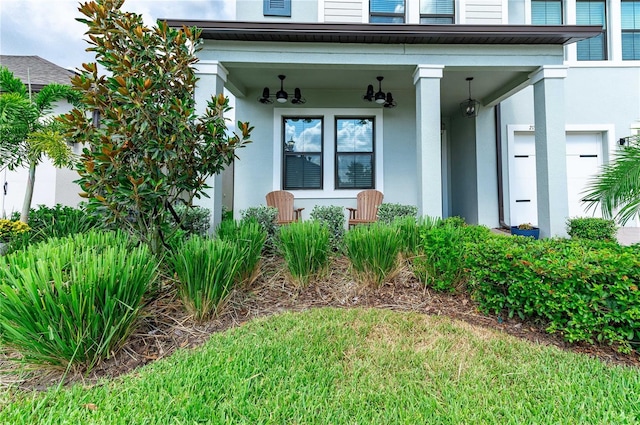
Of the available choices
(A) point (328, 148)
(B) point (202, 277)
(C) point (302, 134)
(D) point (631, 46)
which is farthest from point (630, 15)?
(B) point (202, 277)

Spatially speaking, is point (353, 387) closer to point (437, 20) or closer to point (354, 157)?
point (354, 157)

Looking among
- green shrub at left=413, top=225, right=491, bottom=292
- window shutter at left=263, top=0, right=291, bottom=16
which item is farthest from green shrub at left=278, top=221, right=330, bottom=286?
window shutter at left=263, top=0, right=291, bottom=16

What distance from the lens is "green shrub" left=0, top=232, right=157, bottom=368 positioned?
1.63 meters

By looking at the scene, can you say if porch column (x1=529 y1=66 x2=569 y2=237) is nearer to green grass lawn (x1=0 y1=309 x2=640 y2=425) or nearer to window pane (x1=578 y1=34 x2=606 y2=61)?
window pane (x1=578 y1=34 x2=606 y2=61)

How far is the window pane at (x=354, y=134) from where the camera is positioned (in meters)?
6.49

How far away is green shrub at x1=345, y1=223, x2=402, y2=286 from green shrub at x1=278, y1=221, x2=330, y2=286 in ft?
1.10

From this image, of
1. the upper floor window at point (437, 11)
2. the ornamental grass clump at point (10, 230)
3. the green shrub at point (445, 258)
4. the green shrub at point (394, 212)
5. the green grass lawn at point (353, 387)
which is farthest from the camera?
the upper floor window at point (437, 11)

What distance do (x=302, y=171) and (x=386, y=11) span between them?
3.83 metres

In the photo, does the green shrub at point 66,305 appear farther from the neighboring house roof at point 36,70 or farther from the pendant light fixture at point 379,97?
the neighboring house roof at point 36,70

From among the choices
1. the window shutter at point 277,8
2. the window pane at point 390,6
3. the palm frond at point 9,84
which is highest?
the window pane at point 390,6

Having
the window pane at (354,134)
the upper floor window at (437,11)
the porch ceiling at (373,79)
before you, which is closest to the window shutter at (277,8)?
the porch ceiling at (373,79)

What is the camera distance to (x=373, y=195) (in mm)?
6195

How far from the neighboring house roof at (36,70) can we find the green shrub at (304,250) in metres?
9.28

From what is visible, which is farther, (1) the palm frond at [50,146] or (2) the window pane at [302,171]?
(2) the window pane at [302,171]
